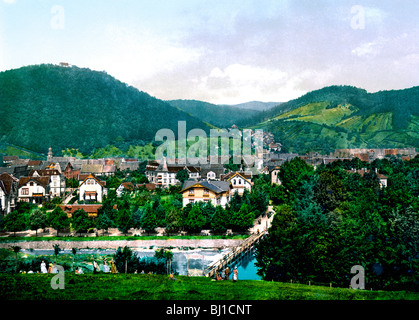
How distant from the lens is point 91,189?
23516 millimetres

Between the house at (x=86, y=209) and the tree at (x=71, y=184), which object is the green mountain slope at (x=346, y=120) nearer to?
the tree at (x=71, y=184)

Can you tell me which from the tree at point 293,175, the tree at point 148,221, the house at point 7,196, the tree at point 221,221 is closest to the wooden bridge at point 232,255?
the tree at point 221,221

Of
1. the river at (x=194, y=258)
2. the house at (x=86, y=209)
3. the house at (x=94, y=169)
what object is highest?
Answer: the house at (x=94, y=169)

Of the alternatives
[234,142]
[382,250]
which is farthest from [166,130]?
[382,250]

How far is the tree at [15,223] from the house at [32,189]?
5.22 m

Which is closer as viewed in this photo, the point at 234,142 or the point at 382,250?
the point at 382,250

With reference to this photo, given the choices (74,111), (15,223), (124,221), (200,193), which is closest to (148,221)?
(124,221)

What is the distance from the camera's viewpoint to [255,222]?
19047 millimetres

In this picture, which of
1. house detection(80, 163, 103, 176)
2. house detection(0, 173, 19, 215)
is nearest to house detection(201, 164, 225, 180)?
house detection(80, 163, 103, 176)

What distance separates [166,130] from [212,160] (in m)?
27.6

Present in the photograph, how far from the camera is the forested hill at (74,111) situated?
5562 centimetres

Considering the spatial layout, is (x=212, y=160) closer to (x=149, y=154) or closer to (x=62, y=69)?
(x=149, y=154)

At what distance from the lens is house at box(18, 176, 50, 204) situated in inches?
890

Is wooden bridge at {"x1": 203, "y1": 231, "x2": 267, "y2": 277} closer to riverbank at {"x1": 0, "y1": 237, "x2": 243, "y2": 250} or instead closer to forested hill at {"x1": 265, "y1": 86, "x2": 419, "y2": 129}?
riverbank at {"x1": 0, "y1": 237, "x2": 243, "y2": 250}
